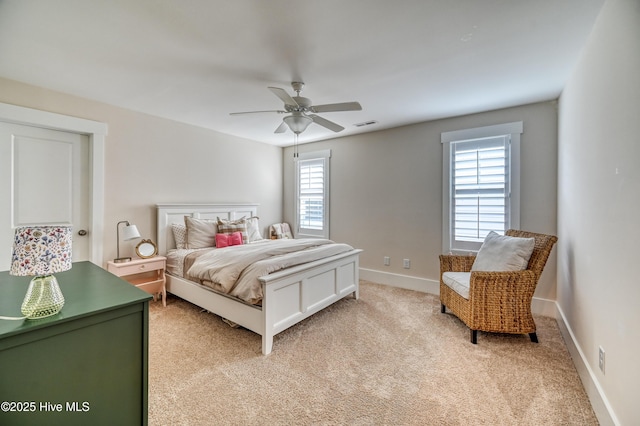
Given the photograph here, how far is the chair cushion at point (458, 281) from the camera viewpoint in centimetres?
259

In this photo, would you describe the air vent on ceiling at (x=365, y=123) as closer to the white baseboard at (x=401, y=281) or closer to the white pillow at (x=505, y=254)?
the white pillow at (x=505, y=254)

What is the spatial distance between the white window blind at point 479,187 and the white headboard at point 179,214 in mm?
3395

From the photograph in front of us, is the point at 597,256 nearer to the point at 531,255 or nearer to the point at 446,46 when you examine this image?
the point at 531,255

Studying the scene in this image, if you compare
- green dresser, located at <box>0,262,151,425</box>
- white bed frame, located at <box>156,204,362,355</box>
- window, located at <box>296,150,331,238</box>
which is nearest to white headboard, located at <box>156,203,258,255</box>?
white bed frame, located at <box>156,204,362,355</box>

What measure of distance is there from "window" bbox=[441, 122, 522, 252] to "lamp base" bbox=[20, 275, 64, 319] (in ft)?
12.5

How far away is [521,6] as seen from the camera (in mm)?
1632

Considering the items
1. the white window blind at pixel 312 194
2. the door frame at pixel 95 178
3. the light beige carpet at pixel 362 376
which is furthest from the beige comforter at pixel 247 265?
the white window blind at pixel 312 194

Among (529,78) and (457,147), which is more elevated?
(529,78)

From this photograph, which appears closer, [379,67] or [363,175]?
[379,67]

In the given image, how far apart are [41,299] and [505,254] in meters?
3.24

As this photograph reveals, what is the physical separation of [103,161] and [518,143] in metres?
4.90

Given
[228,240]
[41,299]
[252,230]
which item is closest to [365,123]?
[252,230]

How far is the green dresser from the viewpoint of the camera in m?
0.98

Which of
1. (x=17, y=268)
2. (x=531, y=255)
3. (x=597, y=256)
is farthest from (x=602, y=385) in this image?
(x=17, y=268)
